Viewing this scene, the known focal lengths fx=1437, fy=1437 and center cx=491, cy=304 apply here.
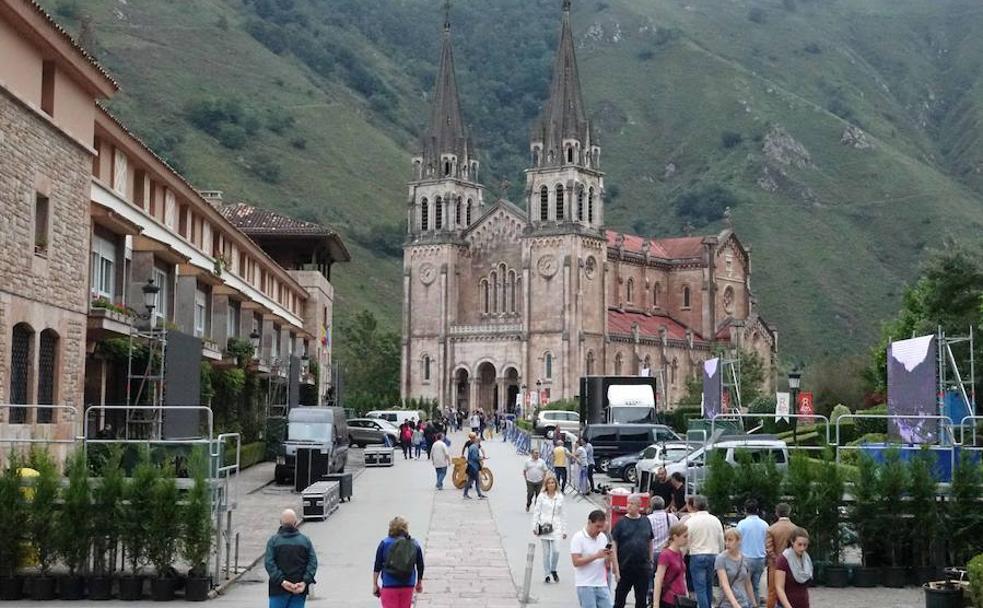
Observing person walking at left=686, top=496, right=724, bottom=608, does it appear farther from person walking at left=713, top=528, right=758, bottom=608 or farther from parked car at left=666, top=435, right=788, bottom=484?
parked car at left=666, top=435, right=788, bottom=484

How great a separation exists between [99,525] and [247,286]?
106ft

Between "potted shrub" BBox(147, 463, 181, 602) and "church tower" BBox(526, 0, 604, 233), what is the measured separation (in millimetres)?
79052

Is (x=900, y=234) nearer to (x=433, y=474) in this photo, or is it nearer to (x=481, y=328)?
(x=481, y=328)

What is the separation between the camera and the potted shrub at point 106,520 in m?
18.4

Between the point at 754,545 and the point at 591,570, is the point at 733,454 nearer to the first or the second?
the point at 754,545

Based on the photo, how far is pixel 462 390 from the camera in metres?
100

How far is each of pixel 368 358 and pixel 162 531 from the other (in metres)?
87.7

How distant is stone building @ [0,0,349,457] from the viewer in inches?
874

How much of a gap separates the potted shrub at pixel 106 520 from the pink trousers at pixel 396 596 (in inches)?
212

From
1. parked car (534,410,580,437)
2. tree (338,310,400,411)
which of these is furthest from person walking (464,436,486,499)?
tree (338,310,400,411)

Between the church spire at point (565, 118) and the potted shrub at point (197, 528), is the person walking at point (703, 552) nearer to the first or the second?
the potted shrub at point (197, 528)

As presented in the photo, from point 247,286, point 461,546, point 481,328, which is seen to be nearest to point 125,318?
point 461,546

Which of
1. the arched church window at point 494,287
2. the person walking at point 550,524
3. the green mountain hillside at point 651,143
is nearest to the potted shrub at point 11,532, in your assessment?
the person walking at point 550,524

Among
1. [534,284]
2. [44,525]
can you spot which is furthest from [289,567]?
[534,284]
